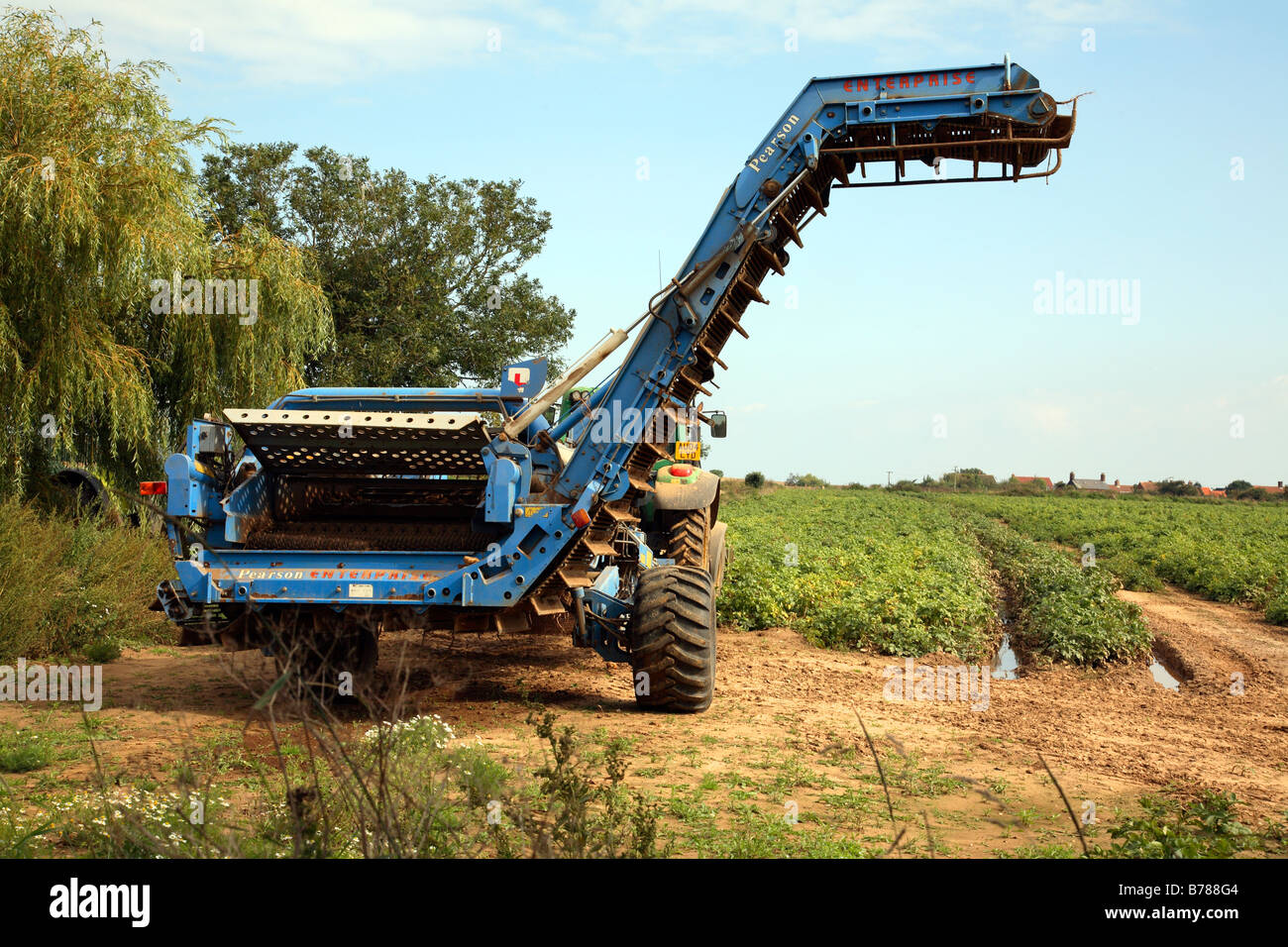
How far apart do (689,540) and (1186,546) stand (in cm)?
2027

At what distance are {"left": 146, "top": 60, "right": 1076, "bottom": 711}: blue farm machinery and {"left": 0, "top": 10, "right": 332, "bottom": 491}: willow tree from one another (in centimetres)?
530

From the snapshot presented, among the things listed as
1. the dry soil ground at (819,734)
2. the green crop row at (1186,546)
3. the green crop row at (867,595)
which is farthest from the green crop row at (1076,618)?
the green crop row at (1186,546)

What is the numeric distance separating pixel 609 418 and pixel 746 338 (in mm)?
1312

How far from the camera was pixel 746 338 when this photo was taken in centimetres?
879

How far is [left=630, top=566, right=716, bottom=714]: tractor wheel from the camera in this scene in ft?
A: 25.9

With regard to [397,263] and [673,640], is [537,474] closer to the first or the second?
[673,640]

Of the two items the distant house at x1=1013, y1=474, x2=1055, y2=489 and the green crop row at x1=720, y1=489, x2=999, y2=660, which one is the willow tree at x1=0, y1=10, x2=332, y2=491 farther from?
the distant house at x1=1013, y1=474, x2=1055, y2=489

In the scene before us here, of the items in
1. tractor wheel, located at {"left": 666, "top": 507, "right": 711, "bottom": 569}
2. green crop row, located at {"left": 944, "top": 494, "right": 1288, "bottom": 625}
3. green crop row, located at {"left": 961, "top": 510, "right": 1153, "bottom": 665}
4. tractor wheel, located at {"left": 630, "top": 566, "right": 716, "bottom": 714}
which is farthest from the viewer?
green crop row, located at {"left": 944, "top": 494, "right": 1288, "bottom": 625}

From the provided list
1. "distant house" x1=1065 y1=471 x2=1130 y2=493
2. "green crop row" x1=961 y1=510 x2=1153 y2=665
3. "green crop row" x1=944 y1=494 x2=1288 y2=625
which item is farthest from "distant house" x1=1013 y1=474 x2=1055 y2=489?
"green crop row" x1=961 y1=510 x2=1153 y2=665

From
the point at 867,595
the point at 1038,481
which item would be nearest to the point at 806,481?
the point at 1038,481

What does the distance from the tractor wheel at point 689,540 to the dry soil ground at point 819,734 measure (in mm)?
1170

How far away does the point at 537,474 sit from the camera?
343 inches

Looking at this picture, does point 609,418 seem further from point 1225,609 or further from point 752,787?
point 1225,609
